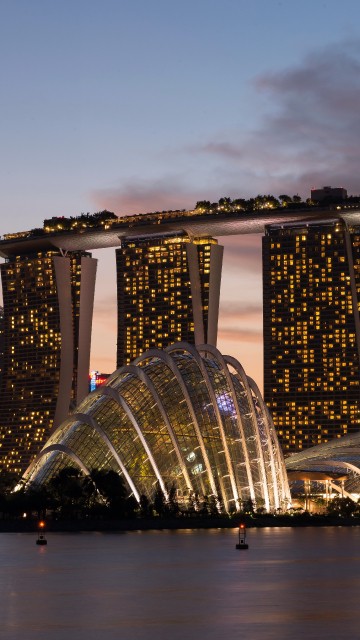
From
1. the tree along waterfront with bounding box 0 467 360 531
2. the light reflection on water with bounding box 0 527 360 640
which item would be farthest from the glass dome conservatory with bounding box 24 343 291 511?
the light reflection on water with bounding box 0 527 360 640

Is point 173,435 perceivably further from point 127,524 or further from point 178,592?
point 178,592

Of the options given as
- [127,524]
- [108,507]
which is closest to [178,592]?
[127,524]

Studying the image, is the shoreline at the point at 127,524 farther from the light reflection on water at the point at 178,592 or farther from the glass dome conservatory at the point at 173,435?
the light reflection on water at the point at 178,592

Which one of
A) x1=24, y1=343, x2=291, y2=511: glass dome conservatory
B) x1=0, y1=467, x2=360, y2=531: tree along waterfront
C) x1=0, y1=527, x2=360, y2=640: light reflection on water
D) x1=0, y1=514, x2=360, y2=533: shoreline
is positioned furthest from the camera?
x1=24, y1=343, x2=291, y2=511: glass dome conservatory

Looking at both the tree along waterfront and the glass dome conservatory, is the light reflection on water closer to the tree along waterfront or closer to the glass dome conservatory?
the tree along waterfront

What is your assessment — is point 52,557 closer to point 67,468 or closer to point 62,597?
point 62,597

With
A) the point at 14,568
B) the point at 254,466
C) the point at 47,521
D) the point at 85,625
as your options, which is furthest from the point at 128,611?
the point at 254,466

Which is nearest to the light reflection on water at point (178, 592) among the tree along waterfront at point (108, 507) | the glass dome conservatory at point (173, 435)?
the tree along waterfront at point (108, 507)

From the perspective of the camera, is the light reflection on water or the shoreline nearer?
the light reflection on water

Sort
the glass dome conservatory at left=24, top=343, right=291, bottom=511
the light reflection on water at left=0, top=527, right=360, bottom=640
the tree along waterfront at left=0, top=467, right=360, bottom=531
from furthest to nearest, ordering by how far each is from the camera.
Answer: the glass dome conservatory at left=24, top=343, right=291, bottom=511
the tree along waterfront at left=0, top=467, right=360, bottom=531
the light reflection on water at left=0, top=527, right=360, bottom=640
